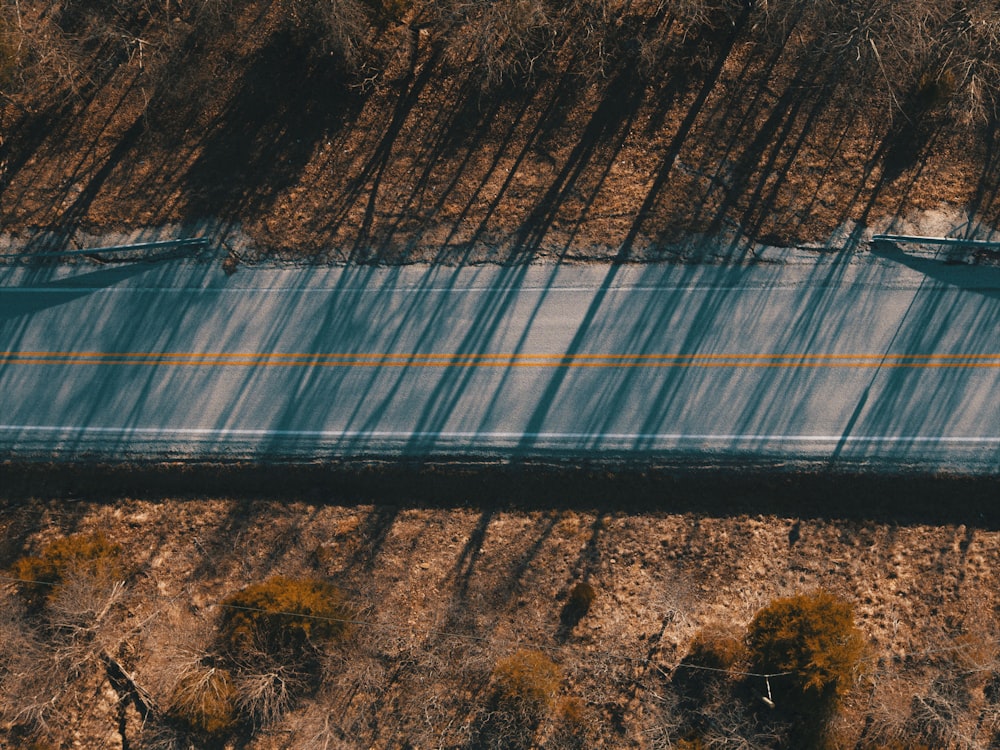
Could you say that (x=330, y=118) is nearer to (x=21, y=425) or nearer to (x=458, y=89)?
(x=458, y=89)

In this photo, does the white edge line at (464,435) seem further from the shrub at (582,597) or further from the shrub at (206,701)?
the shrub at (206,701)

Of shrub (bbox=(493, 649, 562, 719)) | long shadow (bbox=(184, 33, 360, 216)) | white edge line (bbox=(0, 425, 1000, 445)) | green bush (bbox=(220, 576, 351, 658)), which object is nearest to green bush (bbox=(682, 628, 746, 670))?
shrub (bbox=(493, 649, 562, 719))

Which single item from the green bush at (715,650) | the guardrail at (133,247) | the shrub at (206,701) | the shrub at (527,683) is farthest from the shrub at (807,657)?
the guardrail at (133,247)

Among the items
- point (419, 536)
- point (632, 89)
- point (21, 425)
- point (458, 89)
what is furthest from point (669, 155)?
point (21, 425)

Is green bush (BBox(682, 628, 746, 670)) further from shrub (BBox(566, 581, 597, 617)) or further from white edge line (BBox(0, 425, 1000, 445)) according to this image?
white edge line (BBox(0, 425, 1000, 445))

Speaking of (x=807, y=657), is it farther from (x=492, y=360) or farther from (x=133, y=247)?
(x=133, y=247)

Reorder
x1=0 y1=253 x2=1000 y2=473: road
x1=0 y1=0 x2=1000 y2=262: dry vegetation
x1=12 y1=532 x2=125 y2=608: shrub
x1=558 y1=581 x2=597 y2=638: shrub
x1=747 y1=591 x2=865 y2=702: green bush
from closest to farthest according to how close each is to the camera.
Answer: x1=747 y1=591 x2=865 y2=702: green bush < x1=12 y1=532 x2=125 y2=608: shrub < x1=558 y1=581 x2=597 y2=638: shrub < x1=0 y1=253 x2=1000 y2=473: road < x1=0 y1=0 x2=1000 y2=262: dry vegetation

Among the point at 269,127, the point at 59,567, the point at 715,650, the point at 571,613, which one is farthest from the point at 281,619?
the point at 269,127
